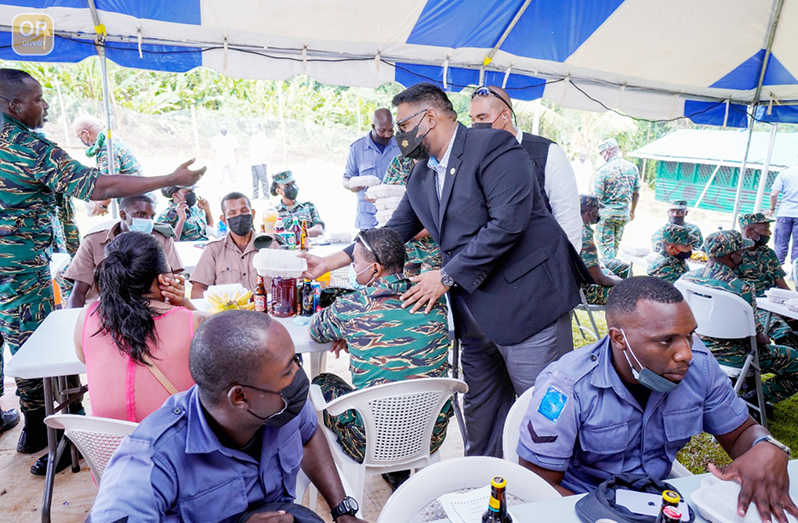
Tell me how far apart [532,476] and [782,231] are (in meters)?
8.22

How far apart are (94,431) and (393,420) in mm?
1107

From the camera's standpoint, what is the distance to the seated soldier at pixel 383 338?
230cm

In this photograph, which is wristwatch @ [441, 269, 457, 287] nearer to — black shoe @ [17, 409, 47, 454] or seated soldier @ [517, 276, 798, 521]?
seated soldier @ [517, 276, 798, 521]

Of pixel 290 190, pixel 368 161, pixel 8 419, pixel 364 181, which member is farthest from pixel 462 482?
pixel 368 161

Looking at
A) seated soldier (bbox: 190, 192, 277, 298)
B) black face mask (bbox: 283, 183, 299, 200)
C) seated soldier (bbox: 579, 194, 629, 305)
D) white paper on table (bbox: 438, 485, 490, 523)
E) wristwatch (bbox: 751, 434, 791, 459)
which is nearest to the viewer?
white paper on table (bbox: 438, 485, 490, 523)

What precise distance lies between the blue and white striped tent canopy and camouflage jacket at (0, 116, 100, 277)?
1.89m

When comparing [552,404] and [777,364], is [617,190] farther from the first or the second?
[552,404]

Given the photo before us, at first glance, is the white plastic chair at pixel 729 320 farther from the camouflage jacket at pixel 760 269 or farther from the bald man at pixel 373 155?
the bald man at pixel 373 155

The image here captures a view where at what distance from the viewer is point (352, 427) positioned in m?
2.28

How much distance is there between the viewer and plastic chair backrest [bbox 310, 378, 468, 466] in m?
2.10

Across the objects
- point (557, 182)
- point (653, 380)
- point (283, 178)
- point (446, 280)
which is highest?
point (557, 182)

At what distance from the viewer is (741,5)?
514cm

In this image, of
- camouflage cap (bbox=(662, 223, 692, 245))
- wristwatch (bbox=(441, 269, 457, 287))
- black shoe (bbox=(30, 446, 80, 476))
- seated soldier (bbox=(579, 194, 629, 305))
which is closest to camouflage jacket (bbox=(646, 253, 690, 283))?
camouflage cap (bbox=(662, 223, 692, 245))

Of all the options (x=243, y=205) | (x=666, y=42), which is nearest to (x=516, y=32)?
(x=666, y=42)
